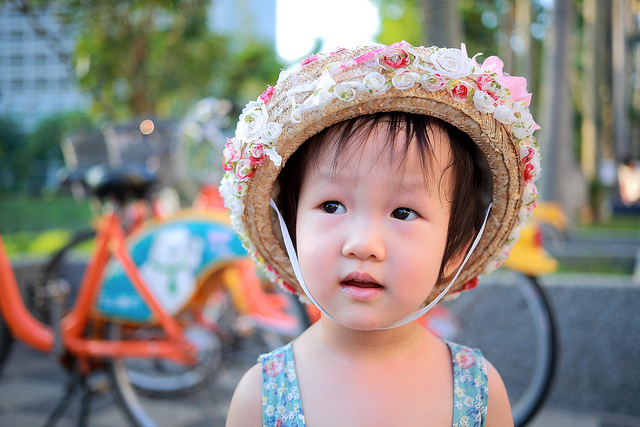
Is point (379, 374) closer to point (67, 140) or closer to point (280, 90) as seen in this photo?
point (280, 90)

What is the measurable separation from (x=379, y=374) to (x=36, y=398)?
304 cm

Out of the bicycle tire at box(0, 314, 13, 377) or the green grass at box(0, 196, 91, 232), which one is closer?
the bicycle tire at box(0, 314, 13, 377)

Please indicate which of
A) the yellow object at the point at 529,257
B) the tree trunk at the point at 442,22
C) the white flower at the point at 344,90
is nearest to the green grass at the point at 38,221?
the tree trunk at the point at 442,22

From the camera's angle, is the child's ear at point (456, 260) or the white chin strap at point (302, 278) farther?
the child's ear at point (456, 260)

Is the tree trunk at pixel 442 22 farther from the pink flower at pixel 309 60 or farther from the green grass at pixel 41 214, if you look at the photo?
the green grass at pixel 41 214

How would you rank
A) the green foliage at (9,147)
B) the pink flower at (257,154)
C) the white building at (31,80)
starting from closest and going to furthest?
the pink flower at (257,154) → the green foliage at (9,147) → the white building at (31,80)

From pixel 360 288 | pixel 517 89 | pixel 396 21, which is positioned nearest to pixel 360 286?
pixel 360 288

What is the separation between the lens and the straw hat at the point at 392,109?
1.02 m

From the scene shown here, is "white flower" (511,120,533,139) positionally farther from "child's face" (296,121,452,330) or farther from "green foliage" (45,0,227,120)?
"green foliage" (45,0,227,120)

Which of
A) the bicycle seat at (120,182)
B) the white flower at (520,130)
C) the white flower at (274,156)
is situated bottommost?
the bicycle seat at (120,182)

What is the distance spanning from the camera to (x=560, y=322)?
→ 3273 mm

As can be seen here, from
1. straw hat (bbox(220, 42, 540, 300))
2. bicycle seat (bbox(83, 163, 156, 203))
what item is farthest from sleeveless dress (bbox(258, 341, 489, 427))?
bicycle seat (bbox(83, 163, 156, 203))

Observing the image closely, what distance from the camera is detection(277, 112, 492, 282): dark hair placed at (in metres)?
1.08

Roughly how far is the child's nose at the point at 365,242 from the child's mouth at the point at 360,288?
5cm
